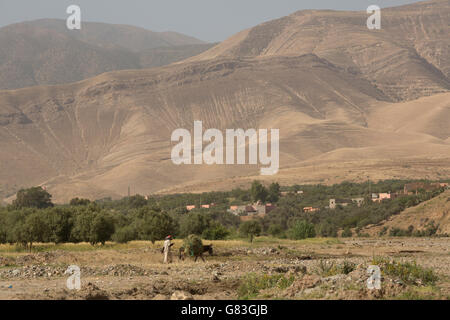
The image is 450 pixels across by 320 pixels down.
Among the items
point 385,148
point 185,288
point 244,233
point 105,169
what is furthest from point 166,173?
point 185,288

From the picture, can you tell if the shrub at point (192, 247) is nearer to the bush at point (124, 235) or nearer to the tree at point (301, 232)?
the bush at point (124, 235)

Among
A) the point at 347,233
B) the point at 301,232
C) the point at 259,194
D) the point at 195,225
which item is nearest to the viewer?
the point at 195,225

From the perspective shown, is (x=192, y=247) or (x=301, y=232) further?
Result: (x=301, y=232)

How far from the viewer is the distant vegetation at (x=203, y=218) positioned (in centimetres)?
3816

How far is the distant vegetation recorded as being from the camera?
3816 centimetres

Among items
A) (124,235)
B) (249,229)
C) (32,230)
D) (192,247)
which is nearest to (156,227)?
(124,235)

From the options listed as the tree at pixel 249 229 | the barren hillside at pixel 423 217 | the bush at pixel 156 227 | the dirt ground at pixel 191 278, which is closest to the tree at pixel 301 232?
the tree at pixel 249 229

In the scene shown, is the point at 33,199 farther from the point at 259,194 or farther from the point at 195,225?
the point at 195,225

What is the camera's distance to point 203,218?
157 ft

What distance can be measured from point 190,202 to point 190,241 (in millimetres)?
65673

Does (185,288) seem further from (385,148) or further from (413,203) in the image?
(385,148)

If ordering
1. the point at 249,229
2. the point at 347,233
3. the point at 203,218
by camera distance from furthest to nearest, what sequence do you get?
the point at 347,233 → the point at 249,229 → the point at 203,218

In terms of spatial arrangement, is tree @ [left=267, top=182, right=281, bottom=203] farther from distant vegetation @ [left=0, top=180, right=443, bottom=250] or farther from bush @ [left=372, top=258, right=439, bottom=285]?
bush @ [left=372, top=258, right=439, bottom=285]
